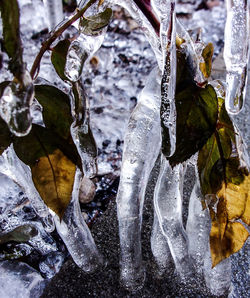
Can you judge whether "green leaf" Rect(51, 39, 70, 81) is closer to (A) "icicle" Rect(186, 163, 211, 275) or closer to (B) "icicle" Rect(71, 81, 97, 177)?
(B) "icicle" Rect(71, 81, 97, 177)

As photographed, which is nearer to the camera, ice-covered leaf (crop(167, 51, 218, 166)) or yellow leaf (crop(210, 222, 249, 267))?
ice-covered leaf (crop(167, 51, 218, 166))

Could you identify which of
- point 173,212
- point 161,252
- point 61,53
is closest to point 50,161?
point 61,53

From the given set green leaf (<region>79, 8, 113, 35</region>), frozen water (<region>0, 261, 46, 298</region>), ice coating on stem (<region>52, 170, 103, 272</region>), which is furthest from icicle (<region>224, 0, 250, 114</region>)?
frozen water (<region>0, 261, 46, 298</region>)

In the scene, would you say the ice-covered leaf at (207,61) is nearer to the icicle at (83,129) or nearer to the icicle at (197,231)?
the icicle at (83,129)

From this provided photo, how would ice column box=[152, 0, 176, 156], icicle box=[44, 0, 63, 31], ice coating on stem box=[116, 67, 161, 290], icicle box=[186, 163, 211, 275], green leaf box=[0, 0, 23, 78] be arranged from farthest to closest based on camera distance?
1. icicle box=[44, 0, 63, 31]
2. icicle box=[186, 163, 211, 275]
3. ice coating on stem box=[116, 67, 161, 290]
4. ice column box=[152, 0, 176, 156]
5. green leaf box=[0, 0, 23, 78]

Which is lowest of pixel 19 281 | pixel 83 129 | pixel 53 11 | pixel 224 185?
pixel 19 281

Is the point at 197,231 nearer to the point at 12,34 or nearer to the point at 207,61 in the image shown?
the point at 207,61

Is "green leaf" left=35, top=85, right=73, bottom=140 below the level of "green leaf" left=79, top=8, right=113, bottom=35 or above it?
below
